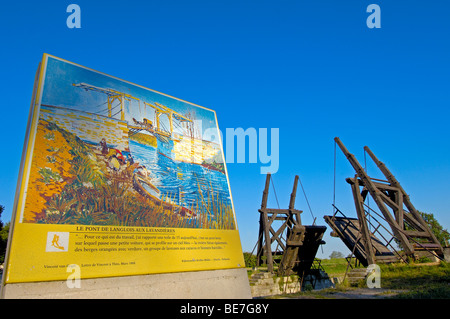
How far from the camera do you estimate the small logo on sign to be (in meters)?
5.35

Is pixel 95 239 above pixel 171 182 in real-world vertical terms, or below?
below

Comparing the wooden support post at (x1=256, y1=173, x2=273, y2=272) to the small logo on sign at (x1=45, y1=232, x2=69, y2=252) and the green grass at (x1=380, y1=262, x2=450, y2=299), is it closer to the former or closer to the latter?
the green grass at (x1=380, y1=262, x2=450, y2=299)

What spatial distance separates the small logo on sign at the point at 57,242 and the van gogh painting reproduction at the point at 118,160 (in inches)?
9.2

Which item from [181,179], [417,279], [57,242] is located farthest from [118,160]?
[417,279]

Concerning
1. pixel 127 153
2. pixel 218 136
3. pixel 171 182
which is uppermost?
pixel 218 136

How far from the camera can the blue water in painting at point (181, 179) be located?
24.2 feet

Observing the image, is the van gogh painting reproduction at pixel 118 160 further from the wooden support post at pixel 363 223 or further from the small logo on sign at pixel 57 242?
the wooden support post at pixel 363 223

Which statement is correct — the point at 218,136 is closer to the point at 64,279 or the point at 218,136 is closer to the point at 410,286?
the point at 64,279

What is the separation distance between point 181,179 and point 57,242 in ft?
10.5

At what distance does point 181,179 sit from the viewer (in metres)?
7.91

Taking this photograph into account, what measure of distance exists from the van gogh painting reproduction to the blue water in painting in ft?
0.08

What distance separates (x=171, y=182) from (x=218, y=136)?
2.51 m
